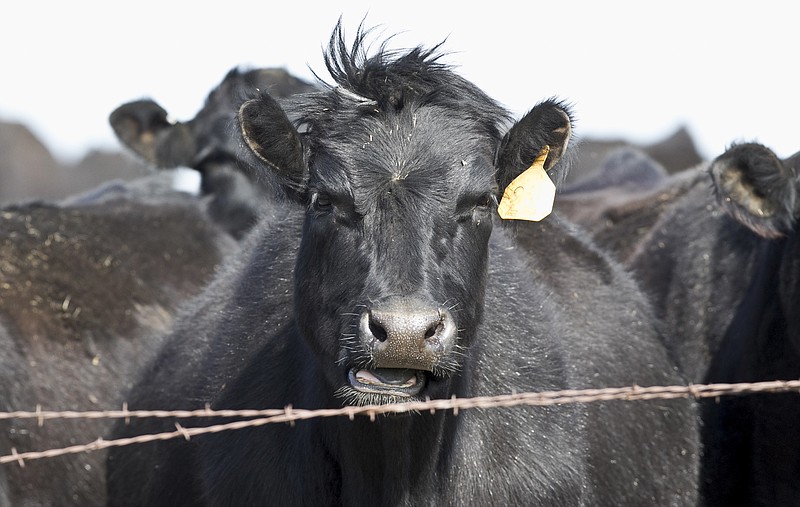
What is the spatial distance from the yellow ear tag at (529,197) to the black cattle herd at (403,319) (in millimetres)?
36

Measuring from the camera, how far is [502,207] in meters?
5.22

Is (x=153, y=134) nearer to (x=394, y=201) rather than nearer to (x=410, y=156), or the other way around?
(x=410, y=156)

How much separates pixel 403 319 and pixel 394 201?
64cm

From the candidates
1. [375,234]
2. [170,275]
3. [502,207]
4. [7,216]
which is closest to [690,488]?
[502,207]

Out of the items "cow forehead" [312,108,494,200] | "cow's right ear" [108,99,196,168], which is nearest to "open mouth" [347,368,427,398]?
"cow forehead" [312,108,494,200]

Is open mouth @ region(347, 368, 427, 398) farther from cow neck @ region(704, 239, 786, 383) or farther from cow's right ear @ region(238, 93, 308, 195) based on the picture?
cow neck @ region(704, 239, 786, 383)

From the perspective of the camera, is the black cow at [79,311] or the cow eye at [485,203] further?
the black cow at [79,311]

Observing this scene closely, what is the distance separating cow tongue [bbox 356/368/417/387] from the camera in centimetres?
460

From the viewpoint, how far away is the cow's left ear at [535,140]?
17.1 ft

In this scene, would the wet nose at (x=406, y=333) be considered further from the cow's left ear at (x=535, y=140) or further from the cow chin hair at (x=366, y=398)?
the cow's left ear at (x=535, y=140)

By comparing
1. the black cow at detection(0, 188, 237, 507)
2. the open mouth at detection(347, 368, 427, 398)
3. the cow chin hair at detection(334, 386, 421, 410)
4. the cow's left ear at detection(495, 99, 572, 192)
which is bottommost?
the black cow at detection(0, 188, 237, 507)

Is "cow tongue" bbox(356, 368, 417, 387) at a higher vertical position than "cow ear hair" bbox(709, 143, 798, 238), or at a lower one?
lower

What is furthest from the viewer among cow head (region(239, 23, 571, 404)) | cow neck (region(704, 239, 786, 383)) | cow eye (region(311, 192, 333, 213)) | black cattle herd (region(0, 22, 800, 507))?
cow neck (region(704, 239, 786, 383))

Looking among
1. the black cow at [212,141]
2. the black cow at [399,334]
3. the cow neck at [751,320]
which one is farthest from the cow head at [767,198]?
the black cow at [212,141]
